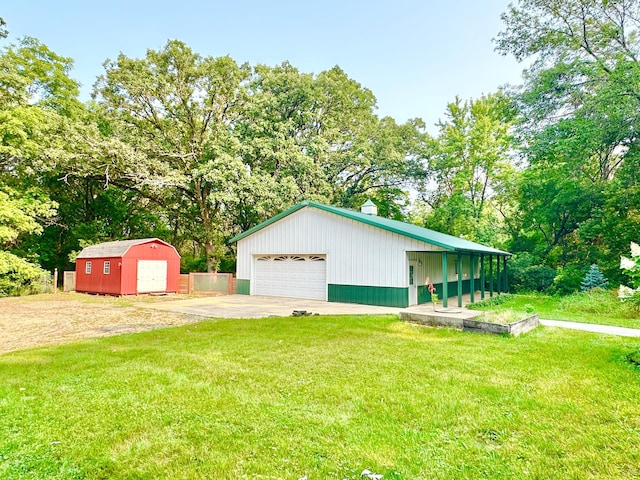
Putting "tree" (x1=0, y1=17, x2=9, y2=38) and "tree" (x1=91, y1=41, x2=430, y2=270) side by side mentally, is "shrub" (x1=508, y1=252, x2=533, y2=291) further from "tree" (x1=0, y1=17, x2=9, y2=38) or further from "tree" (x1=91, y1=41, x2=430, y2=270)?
"tree" (x1=0, y1=17, x2=9, y2=38)

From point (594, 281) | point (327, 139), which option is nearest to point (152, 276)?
point (327, 139)

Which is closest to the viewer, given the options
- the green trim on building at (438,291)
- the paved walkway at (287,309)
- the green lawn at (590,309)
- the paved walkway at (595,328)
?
the paved walkway at (595,328)

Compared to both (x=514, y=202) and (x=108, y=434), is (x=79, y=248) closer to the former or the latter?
(x=108, y=434)

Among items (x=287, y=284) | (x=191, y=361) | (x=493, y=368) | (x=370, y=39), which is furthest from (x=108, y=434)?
(x=370, y=39)

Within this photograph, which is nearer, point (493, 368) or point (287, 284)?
point (493, 368)

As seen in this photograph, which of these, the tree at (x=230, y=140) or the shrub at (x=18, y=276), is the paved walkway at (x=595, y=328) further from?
the shrub at (x=18, y=276)

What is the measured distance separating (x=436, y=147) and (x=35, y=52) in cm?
2622

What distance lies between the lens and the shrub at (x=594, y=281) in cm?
1407

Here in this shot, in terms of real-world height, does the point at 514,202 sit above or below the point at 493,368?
above

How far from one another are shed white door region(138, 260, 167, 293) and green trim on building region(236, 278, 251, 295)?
12.7 feet

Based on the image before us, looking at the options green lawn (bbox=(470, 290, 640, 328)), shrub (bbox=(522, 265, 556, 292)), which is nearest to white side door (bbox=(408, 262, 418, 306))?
green lawn (bbox=(470, 290, 640, 328))

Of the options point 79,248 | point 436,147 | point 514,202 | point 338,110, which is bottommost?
point 79,248

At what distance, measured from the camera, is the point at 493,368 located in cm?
498

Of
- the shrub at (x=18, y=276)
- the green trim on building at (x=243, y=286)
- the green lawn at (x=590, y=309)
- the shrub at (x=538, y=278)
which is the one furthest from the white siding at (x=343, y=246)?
the shrub at (x=18, y=276)
